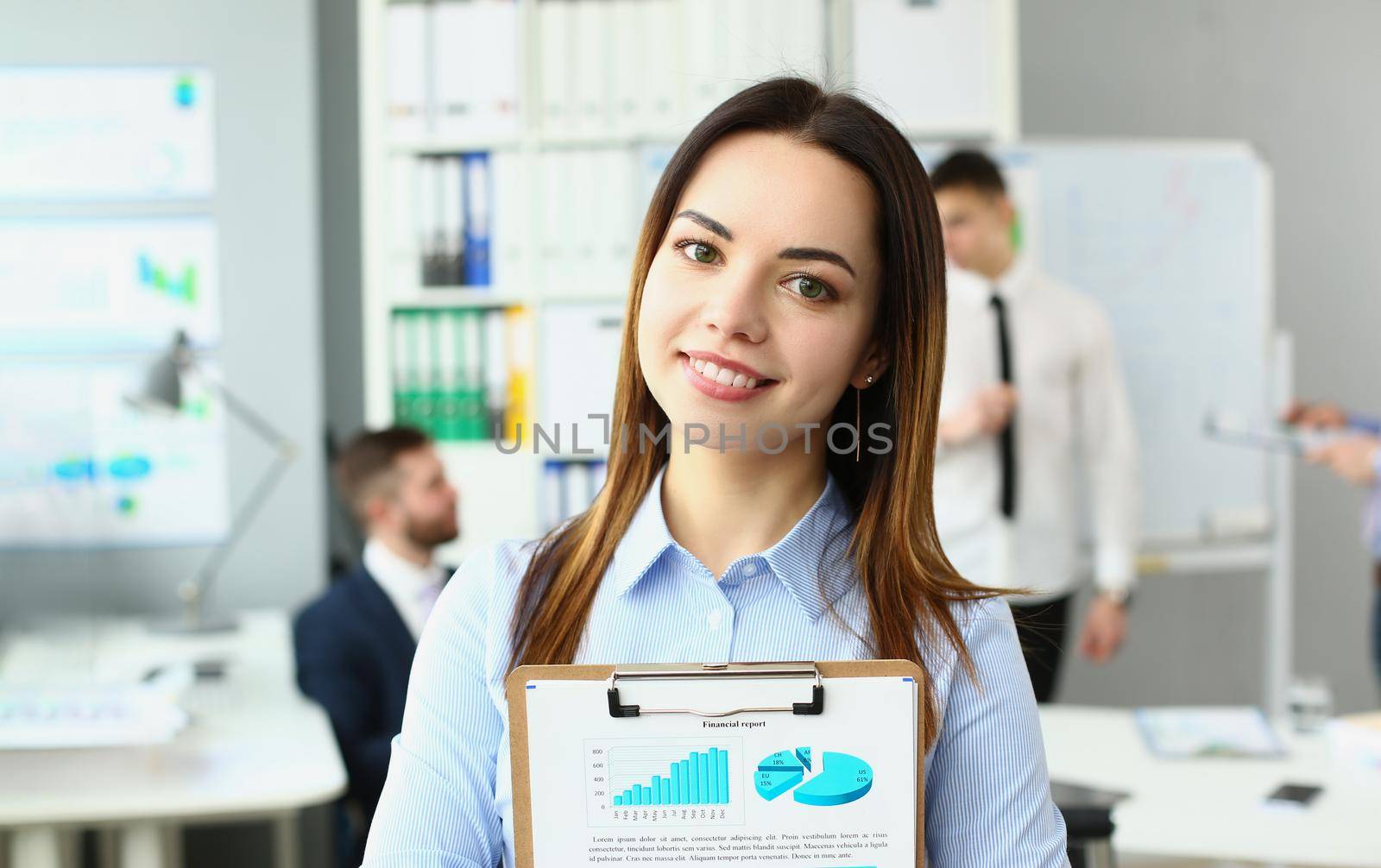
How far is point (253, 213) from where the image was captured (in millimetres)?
3627

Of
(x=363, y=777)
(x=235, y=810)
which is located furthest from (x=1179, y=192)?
(x=235, y=810)

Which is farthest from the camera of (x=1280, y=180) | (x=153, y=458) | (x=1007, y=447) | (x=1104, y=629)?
(x=1280, y=180)

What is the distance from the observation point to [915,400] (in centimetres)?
99

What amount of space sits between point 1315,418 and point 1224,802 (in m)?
1.97

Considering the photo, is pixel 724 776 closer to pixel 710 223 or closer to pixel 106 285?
pixel 710 223

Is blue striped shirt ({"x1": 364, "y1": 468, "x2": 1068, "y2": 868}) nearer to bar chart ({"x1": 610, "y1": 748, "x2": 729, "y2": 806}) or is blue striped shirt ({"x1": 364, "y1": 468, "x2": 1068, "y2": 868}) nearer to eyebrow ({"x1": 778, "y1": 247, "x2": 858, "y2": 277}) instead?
bar chart ({"x1": 610, "y1": 748, "x2": 729, "y2": 806})

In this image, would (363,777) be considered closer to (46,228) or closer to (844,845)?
(844,845)

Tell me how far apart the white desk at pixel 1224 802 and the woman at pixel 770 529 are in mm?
959

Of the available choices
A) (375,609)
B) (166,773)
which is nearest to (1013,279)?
(375,609)

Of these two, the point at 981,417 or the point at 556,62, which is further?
the point at 556,62

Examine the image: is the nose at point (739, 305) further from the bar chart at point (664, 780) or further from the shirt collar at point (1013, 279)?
the shirt collar at point (1013, 279)

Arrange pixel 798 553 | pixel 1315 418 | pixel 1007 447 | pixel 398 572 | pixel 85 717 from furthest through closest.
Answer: pixel 1315 418
pixel 1007 447
pixel 398 572
pixel 85 717
pixel 798 553

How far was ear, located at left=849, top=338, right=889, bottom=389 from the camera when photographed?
39.1 inches

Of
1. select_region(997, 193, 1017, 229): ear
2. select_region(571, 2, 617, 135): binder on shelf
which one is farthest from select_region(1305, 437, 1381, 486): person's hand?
select_region(571, 2, 617, 135): binder on shelf
